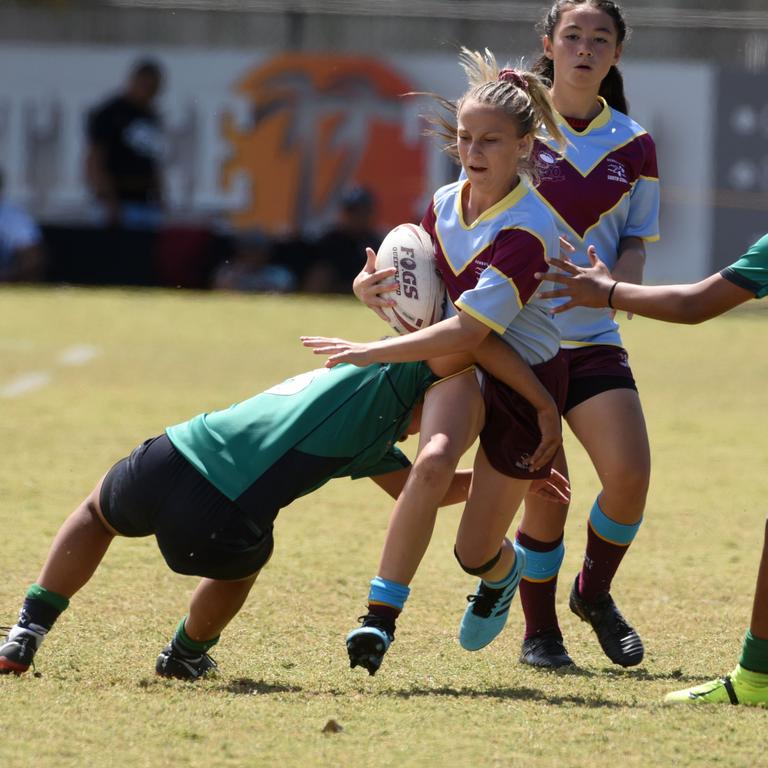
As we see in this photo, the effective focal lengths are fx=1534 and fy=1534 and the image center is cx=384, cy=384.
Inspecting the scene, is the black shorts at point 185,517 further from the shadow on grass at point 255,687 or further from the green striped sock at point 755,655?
the green striped sock at point 755,655

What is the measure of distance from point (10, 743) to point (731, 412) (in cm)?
799

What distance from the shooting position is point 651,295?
4.20 meters

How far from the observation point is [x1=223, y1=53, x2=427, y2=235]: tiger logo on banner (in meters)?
18.1

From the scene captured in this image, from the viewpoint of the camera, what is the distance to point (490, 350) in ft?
14.0

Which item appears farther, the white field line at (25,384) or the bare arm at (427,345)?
the white field line at (25,384)

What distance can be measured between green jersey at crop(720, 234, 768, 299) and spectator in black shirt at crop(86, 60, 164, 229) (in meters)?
14.5

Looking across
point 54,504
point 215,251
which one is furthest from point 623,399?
point 215,251

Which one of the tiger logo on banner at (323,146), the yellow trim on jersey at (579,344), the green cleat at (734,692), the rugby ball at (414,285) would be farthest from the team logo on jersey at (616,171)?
the tiger logo on banner at (323,146)

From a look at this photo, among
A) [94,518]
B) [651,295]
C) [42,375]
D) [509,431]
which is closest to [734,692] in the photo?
[509,431]

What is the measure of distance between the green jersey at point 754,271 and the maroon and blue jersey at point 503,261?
52 centimetres

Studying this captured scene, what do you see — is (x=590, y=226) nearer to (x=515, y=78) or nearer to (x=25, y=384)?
(x=515, y=78)

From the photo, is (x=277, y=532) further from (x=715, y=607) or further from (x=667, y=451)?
(x=667, y=451)

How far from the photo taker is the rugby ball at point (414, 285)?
14.6 ft

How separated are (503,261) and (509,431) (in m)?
0.49
